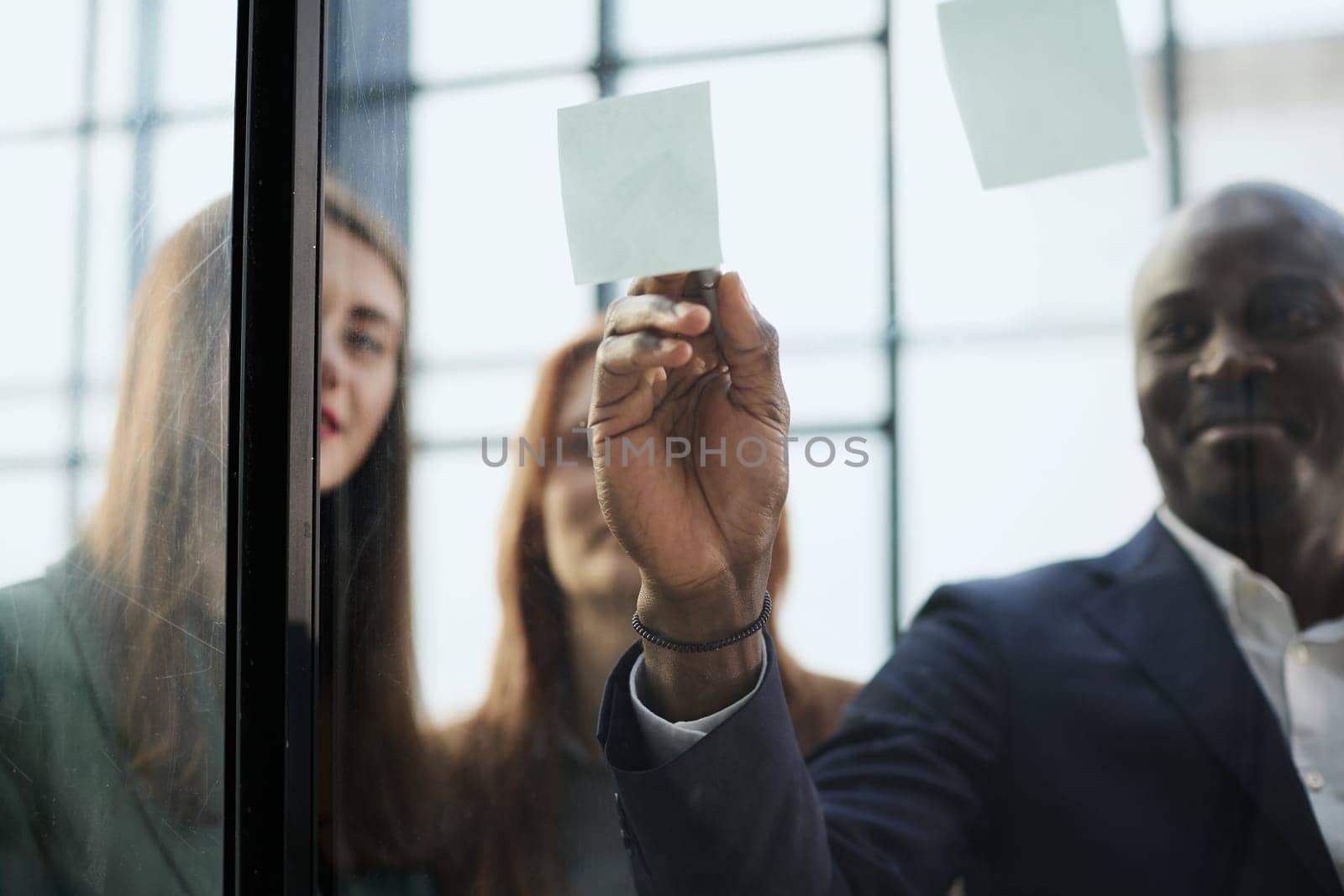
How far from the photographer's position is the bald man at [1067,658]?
777 mm

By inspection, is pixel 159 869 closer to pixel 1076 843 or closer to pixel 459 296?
pixel 459 296

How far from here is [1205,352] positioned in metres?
0.80

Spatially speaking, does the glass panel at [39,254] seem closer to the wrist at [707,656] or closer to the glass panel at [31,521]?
the glass panel at [31,521]

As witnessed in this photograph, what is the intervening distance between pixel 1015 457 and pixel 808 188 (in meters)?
0.29

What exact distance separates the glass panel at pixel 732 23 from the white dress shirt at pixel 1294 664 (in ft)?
1.65

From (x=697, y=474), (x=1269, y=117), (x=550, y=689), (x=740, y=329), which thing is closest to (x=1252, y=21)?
(x=1269, y=117)

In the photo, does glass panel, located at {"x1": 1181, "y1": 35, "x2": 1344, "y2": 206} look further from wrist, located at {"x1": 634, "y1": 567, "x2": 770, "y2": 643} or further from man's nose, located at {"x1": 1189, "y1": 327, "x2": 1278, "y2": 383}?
wrist, located at {"x1": 634, "y1": 567, "x2": 770, "y2": 643}

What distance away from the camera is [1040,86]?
0.84m

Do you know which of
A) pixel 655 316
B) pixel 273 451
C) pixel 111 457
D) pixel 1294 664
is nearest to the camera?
pixel 1294 664

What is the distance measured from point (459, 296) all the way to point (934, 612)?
0.53 m

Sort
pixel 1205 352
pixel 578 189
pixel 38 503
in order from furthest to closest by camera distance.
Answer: pixel 38 503, pixel 578 189, pixel 1205 352

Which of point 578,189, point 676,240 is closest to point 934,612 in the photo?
point 676,240

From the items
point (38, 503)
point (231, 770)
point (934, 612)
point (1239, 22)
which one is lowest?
point (231, 770)

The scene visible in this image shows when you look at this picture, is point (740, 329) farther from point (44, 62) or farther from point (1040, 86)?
point (44, 62)
